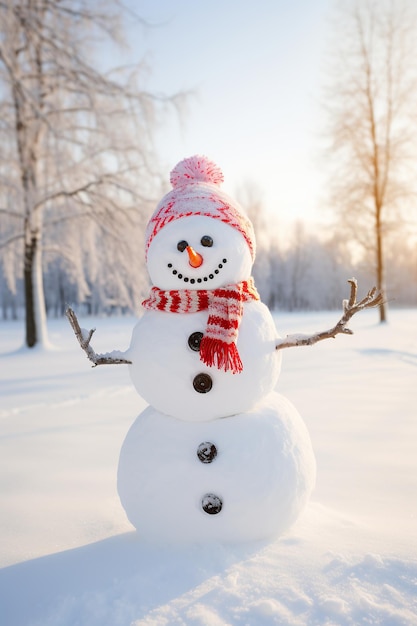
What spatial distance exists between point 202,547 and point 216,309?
107cm

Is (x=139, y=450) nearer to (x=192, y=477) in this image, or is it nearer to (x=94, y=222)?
(x=192, y=477)

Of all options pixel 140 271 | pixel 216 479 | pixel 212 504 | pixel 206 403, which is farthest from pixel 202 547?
pixel 140 271

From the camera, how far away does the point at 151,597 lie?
177 cm

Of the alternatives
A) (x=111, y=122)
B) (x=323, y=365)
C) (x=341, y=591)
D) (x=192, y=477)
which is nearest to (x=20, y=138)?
(x=111, y=122)

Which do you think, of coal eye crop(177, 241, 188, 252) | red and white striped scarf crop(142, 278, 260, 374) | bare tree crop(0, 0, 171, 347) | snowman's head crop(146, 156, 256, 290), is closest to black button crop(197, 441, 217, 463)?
red and white striped scarf crop(142, 278, 260, 374)

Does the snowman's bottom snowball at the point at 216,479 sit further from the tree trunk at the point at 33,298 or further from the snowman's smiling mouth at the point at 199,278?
the tree trunk at the point at 33,298

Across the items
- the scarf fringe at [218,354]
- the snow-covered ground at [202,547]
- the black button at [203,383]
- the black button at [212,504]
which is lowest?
the snow-covered ground at [202,547]

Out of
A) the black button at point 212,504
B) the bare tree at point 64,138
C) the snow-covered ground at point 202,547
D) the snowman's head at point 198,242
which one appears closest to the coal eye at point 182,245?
the snowman's head at point 198,242

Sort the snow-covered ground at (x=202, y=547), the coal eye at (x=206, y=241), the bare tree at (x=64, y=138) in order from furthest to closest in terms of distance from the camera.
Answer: the bare tree at (x=64, y=138) → the coal eye at (x=206, y=241) → the snow-covered ground at (x=202, y=547)

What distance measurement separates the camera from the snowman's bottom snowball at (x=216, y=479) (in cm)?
200

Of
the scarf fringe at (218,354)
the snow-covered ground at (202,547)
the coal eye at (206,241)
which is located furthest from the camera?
the coal eye at (206,241)

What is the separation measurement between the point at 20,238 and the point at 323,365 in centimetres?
693

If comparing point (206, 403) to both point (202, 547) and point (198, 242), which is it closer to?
point (202, 547)

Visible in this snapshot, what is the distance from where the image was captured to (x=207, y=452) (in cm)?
201
